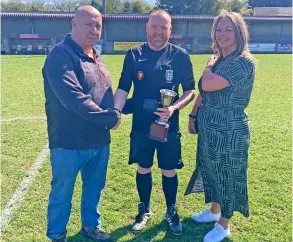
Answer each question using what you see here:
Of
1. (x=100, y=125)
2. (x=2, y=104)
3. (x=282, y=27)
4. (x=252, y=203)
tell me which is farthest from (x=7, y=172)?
(x=282, y=27)

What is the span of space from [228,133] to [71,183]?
1.44 metres

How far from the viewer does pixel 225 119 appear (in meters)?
3.01

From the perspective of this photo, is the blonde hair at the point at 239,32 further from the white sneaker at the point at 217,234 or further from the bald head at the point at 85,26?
the white sneaker at the point at 217,234

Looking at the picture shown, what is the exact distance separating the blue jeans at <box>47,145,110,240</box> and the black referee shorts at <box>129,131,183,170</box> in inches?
12.7

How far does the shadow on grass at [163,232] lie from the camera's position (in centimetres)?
330

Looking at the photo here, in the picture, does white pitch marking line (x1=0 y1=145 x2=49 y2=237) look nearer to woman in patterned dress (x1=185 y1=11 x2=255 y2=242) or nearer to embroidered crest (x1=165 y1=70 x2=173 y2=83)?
woman in patterned dress (x1=185 y1=11 x2=255 y2=242)

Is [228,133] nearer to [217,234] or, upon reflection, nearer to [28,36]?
[217,234]

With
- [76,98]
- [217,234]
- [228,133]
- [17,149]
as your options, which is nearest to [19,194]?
[17,149]

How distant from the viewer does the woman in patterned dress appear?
2857 millimetres

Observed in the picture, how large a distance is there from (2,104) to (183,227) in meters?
7.05

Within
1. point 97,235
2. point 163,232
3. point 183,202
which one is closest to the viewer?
point 97,235

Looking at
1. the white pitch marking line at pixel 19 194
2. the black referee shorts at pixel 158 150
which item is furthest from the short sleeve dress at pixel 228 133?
the white pitch marking line at pixel 19 194

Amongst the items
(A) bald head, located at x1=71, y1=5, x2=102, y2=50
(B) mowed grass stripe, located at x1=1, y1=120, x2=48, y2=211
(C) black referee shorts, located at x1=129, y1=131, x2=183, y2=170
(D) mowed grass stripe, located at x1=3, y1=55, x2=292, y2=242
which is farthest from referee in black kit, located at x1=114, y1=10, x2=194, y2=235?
(B) mowed grass stripe, located at x1=1, y1=120, x2=48, y2=211

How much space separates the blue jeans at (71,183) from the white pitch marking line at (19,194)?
82 cm
